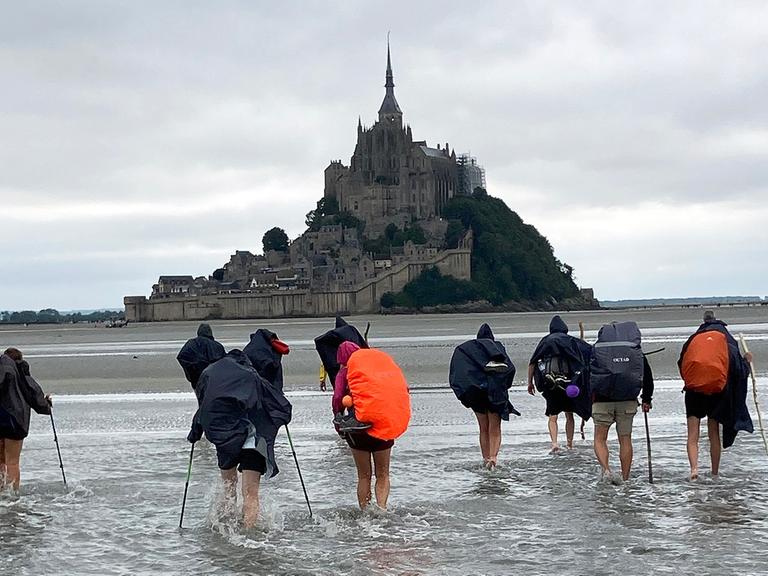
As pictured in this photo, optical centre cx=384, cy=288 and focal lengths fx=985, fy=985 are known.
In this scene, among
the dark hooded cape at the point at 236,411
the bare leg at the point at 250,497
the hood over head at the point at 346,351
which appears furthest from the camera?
the hood over head at the point at 346,351

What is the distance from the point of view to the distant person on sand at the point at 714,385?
9219mm

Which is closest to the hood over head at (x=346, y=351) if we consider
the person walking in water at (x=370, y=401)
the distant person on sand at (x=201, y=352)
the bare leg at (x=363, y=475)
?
the person walking in water at (x=370, y=401)

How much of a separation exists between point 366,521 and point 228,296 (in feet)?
361

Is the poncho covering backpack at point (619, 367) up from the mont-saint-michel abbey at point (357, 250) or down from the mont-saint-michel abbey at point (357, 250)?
down

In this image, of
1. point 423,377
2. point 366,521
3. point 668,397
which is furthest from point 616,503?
point 423,377

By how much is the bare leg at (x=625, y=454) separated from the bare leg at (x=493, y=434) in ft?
4.42

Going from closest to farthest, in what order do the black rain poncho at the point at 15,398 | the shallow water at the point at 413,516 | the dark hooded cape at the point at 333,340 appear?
the shallow water at the point at 413,516, the black rain poncho at the point at 15,398, the dark hooded cape at the point at 333,340

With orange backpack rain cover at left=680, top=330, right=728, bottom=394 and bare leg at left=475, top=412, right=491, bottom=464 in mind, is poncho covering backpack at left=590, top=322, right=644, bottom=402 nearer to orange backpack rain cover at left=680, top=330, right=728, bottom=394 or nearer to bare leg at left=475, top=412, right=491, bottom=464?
orange backpack rain cover at left=680, top=330, right=728, bottom=394

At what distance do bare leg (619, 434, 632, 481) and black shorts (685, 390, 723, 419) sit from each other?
2.28 ft

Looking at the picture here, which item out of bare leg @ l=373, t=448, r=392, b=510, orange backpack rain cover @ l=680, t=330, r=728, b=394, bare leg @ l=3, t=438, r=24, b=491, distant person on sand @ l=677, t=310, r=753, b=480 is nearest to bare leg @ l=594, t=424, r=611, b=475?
distant person on sand @ l=677, t=310, r=753, b=480

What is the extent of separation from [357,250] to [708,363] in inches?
4596

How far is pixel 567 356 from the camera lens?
35.9 feet

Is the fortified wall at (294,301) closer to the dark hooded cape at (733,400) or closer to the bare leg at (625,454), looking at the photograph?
the bare leg at (625,454)

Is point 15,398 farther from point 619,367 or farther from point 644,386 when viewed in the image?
point 644,386
